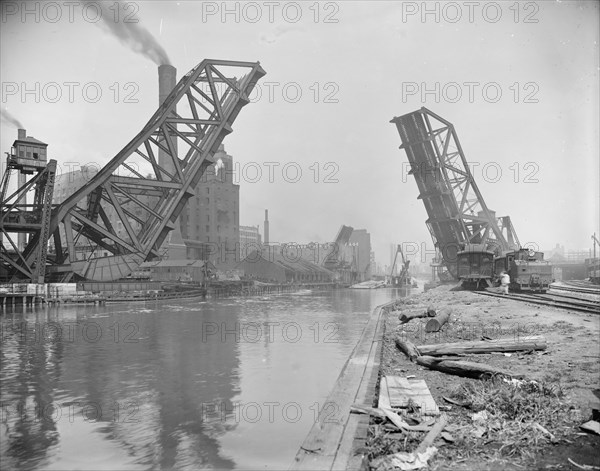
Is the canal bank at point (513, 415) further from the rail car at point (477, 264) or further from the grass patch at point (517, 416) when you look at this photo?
the rail car at point (477, 264)

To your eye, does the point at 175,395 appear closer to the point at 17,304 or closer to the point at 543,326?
the point at 543,326

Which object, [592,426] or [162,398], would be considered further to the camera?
[162,398]

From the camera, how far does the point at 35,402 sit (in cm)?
691

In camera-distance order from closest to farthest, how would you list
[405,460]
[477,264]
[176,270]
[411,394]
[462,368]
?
[405,460], [411,394], [462,368], [477,264], [176,270]

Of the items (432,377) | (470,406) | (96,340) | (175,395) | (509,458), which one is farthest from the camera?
(96,340)

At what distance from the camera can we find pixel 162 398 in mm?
7102

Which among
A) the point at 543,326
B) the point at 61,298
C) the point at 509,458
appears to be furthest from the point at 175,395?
the point at 61,298

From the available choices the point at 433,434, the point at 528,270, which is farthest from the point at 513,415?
the point at 528,270

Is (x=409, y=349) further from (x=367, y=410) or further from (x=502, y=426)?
(x=502, y=426)

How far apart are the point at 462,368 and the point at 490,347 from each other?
Answer: 63.0 inches

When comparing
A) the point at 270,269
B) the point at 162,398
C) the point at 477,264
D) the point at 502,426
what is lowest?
the point at 162,398

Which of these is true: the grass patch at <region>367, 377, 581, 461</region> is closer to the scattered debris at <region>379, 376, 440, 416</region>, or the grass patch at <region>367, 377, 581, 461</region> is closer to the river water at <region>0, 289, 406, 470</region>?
the scattered debris at <region>379, 376, 440, 416</region>

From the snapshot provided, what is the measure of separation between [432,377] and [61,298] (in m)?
28.4

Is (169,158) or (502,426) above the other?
(169,158)
